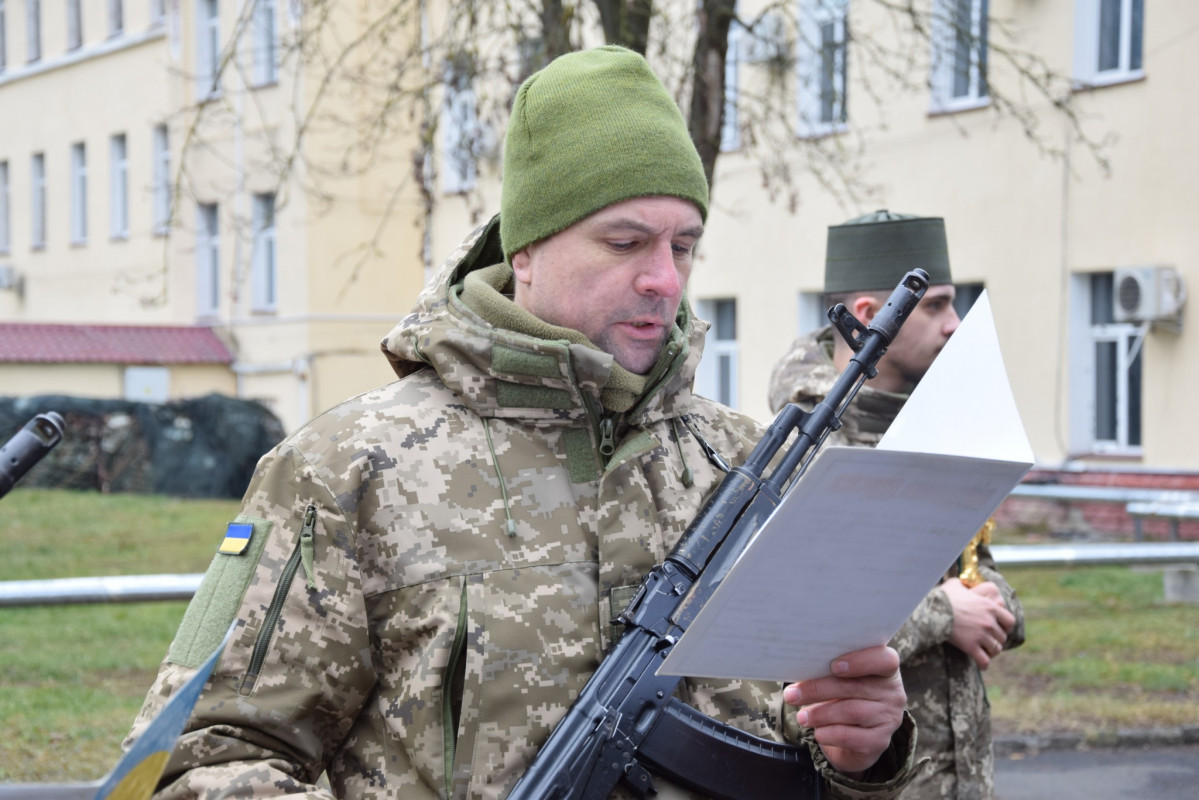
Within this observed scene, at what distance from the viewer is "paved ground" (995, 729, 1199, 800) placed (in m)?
5.95

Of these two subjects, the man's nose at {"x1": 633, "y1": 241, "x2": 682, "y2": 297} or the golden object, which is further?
the golden object

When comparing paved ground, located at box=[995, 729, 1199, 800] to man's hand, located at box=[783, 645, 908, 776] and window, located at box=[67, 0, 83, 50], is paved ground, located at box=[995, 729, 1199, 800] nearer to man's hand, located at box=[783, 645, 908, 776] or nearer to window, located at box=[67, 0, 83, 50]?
man's hand, located at box=[783, 645, 908, 776]

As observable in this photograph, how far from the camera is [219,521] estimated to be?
1602 centimetres

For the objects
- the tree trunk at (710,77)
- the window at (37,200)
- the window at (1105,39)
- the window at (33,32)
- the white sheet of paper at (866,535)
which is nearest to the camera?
the white sheet of paper at (866,535)

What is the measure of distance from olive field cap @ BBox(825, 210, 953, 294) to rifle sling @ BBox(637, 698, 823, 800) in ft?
5.80

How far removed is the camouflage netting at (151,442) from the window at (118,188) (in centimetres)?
768

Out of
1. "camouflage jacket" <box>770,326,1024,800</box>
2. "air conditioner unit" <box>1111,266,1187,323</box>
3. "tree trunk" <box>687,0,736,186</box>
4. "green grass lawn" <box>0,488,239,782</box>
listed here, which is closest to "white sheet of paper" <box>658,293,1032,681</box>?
"camouflage jacket" <box>770,326,1024,800</box>

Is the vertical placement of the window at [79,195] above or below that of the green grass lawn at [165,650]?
above

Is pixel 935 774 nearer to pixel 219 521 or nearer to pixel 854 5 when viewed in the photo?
pixel 854 5

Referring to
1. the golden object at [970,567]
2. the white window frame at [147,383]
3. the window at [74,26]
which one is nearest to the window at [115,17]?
the window at [74,26]

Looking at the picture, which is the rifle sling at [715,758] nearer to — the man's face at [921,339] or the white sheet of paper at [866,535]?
the white sheet of paper at [866,535]

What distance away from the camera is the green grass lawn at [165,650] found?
6.47 m

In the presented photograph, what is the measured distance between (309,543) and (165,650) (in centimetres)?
684

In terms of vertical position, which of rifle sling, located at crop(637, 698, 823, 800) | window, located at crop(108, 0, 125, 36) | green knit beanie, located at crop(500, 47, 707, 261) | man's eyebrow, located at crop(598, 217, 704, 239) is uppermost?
window, located at crop(108, 0, 125, 36)
